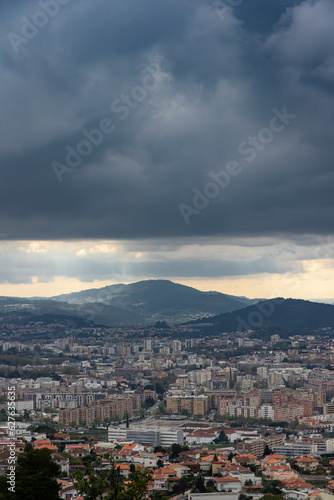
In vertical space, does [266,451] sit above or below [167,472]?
below

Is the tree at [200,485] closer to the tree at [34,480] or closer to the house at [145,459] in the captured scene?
the house at [145,459]

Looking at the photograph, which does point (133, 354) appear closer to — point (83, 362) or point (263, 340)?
point (83, 362)

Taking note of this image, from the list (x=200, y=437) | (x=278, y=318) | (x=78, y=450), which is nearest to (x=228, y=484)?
(x=78, y=450)

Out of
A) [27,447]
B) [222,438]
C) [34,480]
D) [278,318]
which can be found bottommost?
[222,438]

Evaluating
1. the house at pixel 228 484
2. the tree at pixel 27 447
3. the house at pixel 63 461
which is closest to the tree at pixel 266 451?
the house at pixel 228 484

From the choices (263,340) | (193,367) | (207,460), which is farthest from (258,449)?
(263,340)

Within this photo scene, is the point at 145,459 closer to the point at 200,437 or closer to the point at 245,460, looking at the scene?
the point at 245,460
